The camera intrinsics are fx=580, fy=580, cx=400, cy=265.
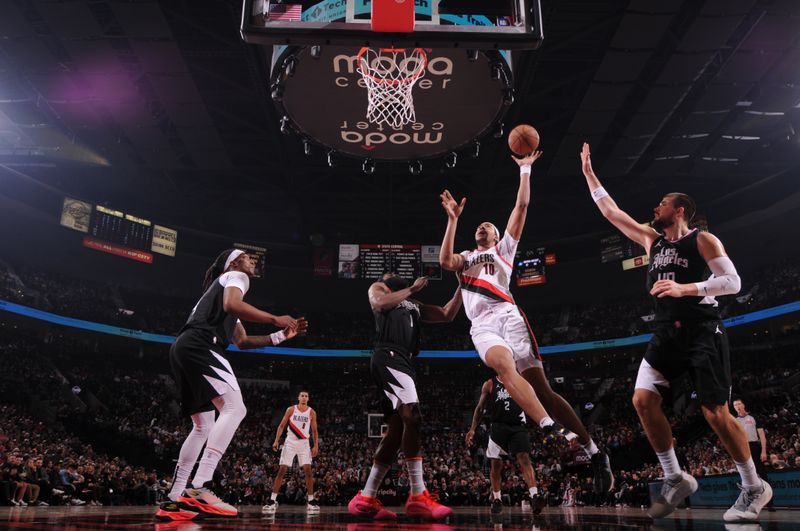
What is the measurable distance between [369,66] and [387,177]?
557 inches

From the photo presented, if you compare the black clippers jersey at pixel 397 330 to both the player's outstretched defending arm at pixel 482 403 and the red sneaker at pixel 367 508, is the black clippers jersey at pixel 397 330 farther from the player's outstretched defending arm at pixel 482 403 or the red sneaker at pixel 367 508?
the player's outstretched defending arm at pixel 482 403

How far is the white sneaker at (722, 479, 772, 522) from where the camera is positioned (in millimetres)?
3949

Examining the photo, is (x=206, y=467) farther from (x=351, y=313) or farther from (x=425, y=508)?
(x=351, y=313)

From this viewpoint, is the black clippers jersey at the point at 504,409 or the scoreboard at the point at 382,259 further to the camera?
the scoreboard at the point at 382,259

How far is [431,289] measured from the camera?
3197 cm

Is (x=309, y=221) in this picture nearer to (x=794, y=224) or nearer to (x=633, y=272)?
(x=633, y=272)

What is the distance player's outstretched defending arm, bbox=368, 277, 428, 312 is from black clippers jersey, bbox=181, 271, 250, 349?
1237 millimetres

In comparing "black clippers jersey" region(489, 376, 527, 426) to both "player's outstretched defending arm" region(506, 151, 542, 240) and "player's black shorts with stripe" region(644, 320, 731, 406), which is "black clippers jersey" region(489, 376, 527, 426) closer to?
"player's outstretched defending arm" region(506, 151, 542, 240)

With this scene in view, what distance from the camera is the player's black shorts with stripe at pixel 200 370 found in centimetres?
455

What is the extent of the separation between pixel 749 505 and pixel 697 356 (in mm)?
1096

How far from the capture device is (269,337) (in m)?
4.90

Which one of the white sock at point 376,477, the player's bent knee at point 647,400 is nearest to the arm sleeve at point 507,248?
the player's bent knee at point 647,400

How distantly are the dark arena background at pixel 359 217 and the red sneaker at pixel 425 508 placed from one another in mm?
50

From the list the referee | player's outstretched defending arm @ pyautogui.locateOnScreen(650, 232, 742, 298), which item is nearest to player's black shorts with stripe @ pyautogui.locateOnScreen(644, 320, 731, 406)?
player's outstretched defending arm @ pyautogui.locateOnScreen(650, 232, 742, 298)
